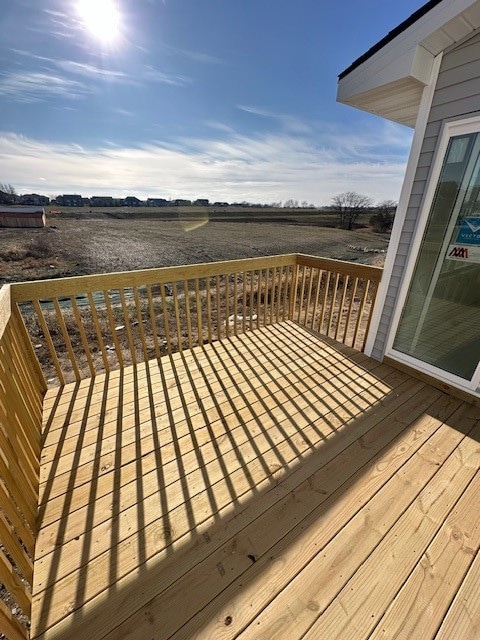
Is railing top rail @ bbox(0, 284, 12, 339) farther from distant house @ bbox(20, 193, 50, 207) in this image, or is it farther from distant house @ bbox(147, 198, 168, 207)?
distant house @ bbox(147, 198, 168, 207)

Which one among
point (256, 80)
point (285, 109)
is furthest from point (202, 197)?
point (256, 80)

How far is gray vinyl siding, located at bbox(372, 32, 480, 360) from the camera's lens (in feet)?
6.23

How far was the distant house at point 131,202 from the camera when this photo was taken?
43.0 metres

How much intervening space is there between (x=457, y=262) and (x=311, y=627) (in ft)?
8.58

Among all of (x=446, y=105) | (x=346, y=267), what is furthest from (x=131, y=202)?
(x=446, y=105)

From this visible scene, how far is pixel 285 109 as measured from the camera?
32.4ft

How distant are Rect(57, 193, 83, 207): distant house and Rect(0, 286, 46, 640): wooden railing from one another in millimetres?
49586

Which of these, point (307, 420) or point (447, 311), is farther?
point (447, 311)

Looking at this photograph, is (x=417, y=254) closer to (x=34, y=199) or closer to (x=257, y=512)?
(x=257, y=512)

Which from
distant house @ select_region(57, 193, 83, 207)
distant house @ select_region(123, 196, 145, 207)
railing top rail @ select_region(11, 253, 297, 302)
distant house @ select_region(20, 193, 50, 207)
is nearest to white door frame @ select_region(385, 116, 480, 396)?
railing top rail @ select_region(11, 253, 297, 302)

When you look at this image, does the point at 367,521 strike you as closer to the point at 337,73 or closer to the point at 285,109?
the point at 337,73

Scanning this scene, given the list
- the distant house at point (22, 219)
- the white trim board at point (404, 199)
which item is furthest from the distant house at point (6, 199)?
the white trim board at point (404, 199)

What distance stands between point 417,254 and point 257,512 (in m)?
2.49

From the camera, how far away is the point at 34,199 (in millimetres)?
36000
